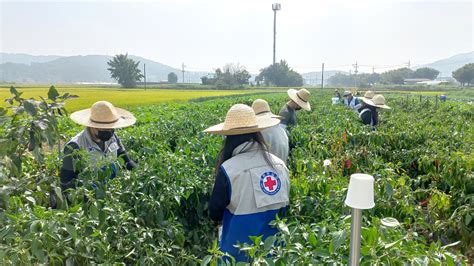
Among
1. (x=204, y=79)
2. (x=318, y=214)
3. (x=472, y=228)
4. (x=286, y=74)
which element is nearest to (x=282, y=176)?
(x=318, y=214)

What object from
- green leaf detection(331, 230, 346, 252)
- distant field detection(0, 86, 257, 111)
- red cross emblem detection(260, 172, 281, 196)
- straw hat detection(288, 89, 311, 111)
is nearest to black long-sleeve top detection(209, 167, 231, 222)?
red cross emblem detection(260, 172, 281, 196)

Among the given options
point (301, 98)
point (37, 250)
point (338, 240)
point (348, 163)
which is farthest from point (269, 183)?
point (301, 98)

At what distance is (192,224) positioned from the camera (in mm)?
2801

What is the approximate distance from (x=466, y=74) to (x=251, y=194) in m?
79.5

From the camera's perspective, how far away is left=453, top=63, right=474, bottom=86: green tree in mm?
67438

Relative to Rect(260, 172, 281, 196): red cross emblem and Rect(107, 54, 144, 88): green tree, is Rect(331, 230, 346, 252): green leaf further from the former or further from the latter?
Rect(107, 54, 144, 88): green tree

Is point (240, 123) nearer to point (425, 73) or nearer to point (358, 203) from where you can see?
point (358, 203)

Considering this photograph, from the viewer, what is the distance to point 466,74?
68688mm

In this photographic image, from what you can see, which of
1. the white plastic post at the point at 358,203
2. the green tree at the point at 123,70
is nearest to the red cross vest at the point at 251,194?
the white plastic post at the point at 358,203

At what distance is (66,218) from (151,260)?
426mm

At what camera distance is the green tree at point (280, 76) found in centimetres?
7200

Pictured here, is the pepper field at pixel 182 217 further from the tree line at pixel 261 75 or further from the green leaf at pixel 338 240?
the tree line at pixel 261 75

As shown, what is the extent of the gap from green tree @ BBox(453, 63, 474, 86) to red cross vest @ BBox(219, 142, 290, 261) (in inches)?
3043

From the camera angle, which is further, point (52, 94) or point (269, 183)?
point (269, 183)
